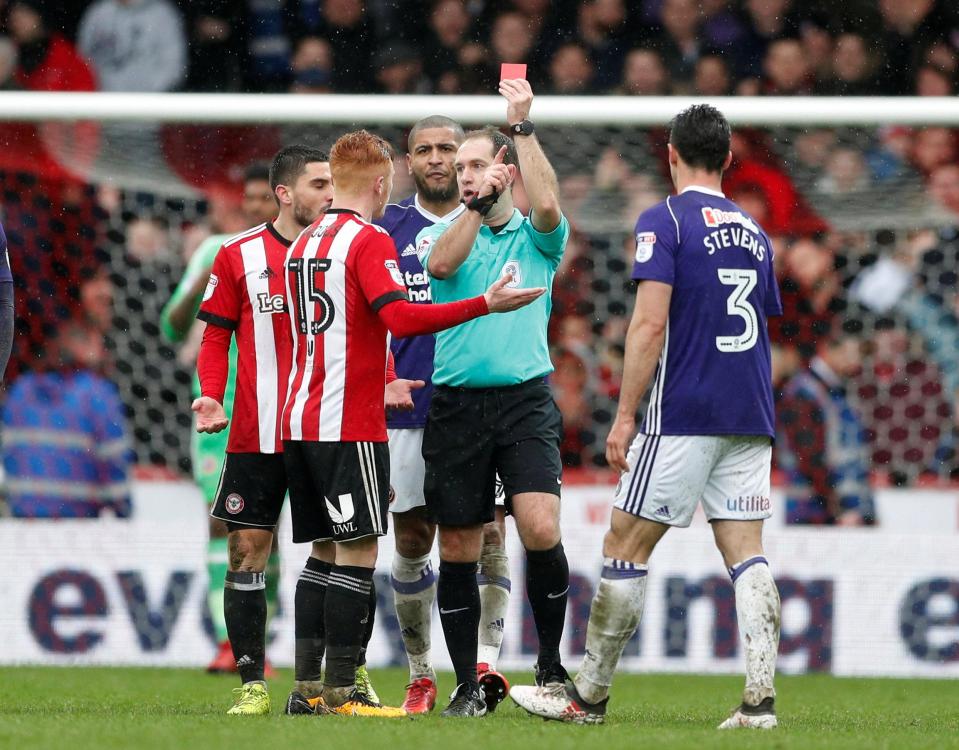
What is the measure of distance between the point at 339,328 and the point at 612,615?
4.63 ft

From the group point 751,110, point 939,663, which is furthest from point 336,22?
point 939,663

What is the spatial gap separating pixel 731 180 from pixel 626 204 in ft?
2.53

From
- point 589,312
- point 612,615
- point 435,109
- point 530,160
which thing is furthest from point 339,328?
point 589,312

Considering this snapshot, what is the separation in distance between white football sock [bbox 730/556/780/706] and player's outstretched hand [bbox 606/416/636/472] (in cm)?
58

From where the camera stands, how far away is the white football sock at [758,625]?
562 centimetres

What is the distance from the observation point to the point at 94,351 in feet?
33.5

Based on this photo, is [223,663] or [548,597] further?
[223,663]

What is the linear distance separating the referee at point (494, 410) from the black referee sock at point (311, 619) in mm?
448

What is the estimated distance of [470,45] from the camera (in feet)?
44.6

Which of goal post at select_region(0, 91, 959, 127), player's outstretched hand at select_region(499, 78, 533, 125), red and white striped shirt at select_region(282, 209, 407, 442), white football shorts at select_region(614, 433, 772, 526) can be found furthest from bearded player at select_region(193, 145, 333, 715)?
goal post at select_region(0, 91, 959, 127)

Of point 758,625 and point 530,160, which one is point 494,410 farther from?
point 758,625

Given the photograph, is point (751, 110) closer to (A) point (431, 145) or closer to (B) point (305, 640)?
(A) point (431, 145)

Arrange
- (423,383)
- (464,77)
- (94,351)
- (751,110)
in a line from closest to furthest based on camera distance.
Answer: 1. (423,383)
2. (751,110)
3. (94,351)
4. (464,77)

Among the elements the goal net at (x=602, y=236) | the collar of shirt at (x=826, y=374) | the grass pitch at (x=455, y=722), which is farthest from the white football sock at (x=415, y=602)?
the collar of shirt at (x=826, y=374)
